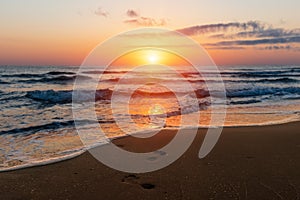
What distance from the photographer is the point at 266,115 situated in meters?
10.9

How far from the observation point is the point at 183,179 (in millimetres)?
4496

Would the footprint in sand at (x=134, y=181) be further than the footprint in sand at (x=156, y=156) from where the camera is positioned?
No

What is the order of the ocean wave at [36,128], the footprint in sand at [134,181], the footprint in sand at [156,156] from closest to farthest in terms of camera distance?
the footprint in sand at [134,181], the footprint in sand at [156,156], the ocean wave at [36,128]

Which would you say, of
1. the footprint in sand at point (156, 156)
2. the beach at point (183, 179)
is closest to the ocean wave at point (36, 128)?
the beach at point (183, 179)

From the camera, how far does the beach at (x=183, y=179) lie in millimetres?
3996

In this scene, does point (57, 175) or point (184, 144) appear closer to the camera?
point (57, 175)

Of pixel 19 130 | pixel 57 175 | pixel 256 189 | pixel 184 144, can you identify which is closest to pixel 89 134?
pixel 19 130

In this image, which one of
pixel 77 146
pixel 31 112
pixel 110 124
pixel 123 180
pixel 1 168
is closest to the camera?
pixel 123 180

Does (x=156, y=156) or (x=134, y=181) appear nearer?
(x=134, y=181)

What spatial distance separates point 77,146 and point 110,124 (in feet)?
8.53

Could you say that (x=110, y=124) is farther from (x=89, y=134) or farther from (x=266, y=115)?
(x=266, y=115)

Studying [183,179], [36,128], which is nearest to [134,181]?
[183,179]

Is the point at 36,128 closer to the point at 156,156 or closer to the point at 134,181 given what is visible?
the point at 156,156

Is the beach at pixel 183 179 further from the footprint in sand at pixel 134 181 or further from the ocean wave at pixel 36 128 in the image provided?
the ocean wave at pixel 36 128
